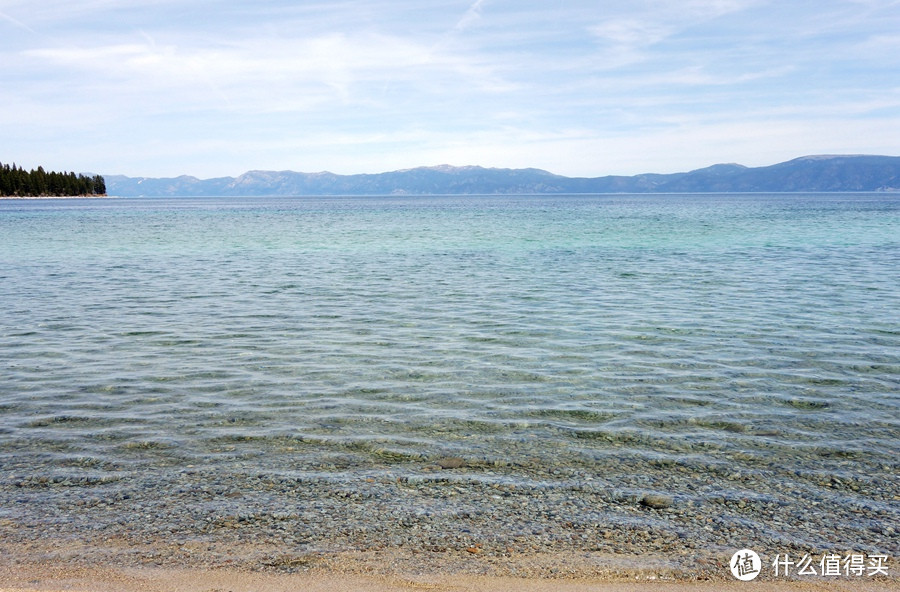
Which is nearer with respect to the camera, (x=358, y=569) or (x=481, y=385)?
(x=358, y=569)

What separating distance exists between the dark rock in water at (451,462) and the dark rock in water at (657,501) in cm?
233

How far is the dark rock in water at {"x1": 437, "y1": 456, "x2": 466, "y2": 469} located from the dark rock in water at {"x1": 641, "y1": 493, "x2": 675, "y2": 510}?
2335 mm

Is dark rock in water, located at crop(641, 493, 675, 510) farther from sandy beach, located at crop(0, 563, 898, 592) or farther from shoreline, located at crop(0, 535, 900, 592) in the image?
sandy beach, located at crop(0, 563, 898, 592)

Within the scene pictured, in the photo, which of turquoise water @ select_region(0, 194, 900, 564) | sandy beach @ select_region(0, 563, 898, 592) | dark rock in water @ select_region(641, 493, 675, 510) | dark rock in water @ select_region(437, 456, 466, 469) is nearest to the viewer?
sandy beach @ select_region(0, 563, 898, 592)

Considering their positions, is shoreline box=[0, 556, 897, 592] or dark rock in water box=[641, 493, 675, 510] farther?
dark rock in water box=[641, 493, 675, 510]

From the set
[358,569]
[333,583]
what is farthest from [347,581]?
[358,569]

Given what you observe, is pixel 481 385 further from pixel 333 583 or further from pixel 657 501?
pixel 333 583

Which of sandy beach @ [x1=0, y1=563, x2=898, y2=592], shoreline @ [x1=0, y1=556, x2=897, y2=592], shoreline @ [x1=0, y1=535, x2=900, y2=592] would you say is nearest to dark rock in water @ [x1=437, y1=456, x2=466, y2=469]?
shoreline @ [x1=0, y1=535, x2=900, y2=592]

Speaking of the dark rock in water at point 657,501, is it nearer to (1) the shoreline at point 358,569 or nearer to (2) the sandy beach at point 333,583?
(1) the shoreline at point 358,569

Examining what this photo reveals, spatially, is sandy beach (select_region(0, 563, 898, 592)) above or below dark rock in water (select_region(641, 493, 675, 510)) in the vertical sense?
above

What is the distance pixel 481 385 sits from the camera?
513 inches

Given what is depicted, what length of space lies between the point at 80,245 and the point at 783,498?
5115 centimetres

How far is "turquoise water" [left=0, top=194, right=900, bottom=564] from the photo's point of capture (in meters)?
8.98

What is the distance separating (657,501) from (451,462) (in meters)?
2.64
